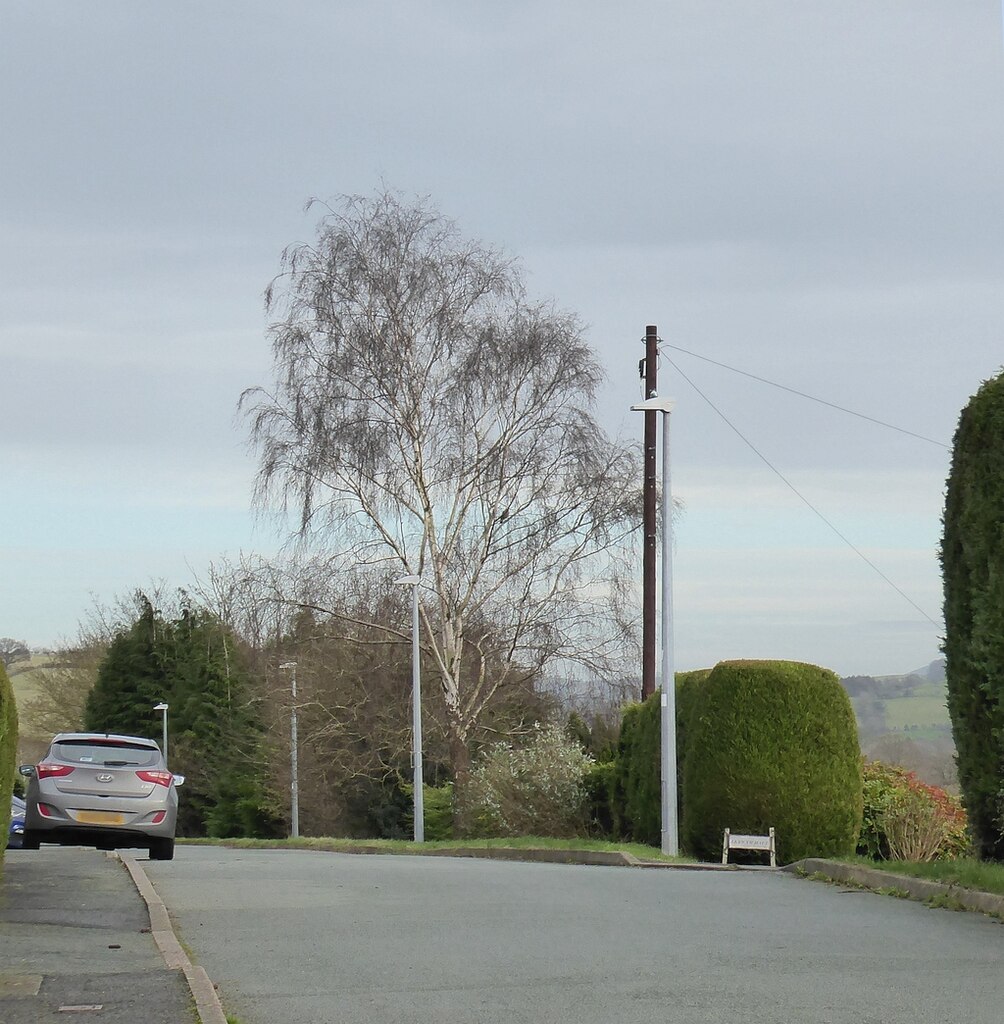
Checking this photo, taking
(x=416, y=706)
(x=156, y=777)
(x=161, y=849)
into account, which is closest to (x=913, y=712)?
(x=416, y=706)

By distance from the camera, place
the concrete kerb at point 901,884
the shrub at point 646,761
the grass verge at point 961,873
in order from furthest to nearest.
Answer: the shrub at point 646,761 < the grass verge at point 961,873 < the concrete kerb at point 901,884

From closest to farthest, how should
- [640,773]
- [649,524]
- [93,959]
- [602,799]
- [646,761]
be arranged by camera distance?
[93,959]
[646,761]
[640,773]
[602,799]
[649,524]

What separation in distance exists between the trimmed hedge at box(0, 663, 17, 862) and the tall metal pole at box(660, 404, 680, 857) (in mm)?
12536

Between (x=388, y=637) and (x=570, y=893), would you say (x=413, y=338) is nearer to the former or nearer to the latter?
(x=388, y=637)

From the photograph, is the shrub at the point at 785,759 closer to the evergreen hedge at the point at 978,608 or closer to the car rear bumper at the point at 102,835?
the car rear bumper at the point at 102,835

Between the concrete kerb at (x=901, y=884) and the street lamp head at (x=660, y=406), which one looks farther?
the street lamp head at (x=660, y=406)

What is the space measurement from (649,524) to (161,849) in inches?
572

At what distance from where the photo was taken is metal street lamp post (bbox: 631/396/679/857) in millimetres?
22547

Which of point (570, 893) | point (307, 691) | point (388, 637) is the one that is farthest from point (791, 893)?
point (307, 691)

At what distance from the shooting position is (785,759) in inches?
816

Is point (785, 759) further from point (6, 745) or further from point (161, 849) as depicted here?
point (6, 745)

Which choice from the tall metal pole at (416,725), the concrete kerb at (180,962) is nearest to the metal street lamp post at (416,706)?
the tall metal pole at (416,725)

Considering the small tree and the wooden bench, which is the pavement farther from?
the small tree

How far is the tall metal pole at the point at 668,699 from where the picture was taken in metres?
22.5
